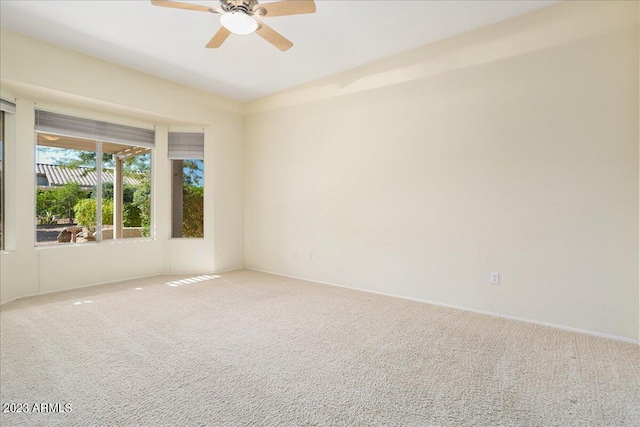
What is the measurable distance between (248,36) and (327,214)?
241 centimetres

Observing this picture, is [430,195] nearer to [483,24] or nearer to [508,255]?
[508,255]

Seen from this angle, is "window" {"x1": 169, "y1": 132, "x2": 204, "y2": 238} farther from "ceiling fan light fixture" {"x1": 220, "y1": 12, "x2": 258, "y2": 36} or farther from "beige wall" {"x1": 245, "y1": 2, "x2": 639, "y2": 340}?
"ceiling fan light fixture" {"x1": 220, "y1": 12, "x2": 258, "y2": 36}

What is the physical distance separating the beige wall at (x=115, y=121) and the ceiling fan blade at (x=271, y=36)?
101 inches

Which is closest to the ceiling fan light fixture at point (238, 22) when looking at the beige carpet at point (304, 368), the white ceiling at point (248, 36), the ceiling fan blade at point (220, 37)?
the ceiling fan blade at point (220, 37)

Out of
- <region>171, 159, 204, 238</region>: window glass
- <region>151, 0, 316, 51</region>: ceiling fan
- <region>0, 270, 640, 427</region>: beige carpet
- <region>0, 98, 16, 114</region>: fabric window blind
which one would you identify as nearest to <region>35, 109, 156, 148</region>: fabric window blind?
<region>0, 98, 16, 114</region>: fabric window blind

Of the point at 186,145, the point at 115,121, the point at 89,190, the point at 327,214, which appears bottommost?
the point at 327,214

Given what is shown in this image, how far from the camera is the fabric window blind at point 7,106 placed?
3.58 meters

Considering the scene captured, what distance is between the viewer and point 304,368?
2234 millimetres

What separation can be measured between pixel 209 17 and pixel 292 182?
2479mm

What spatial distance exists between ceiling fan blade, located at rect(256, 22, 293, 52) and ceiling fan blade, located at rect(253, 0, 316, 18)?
0.15 m

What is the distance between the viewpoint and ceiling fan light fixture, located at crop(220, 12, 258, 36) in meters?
2.33

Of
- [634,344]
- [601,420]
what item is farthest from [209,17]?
[634,344]

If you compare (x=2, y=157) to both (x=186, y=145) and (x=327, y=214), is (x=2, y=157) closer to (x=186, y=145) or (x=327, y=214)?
(x=186, y=145)

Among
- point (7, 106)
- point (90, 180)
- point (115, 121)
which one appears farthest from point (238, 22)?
point (90, 180)
